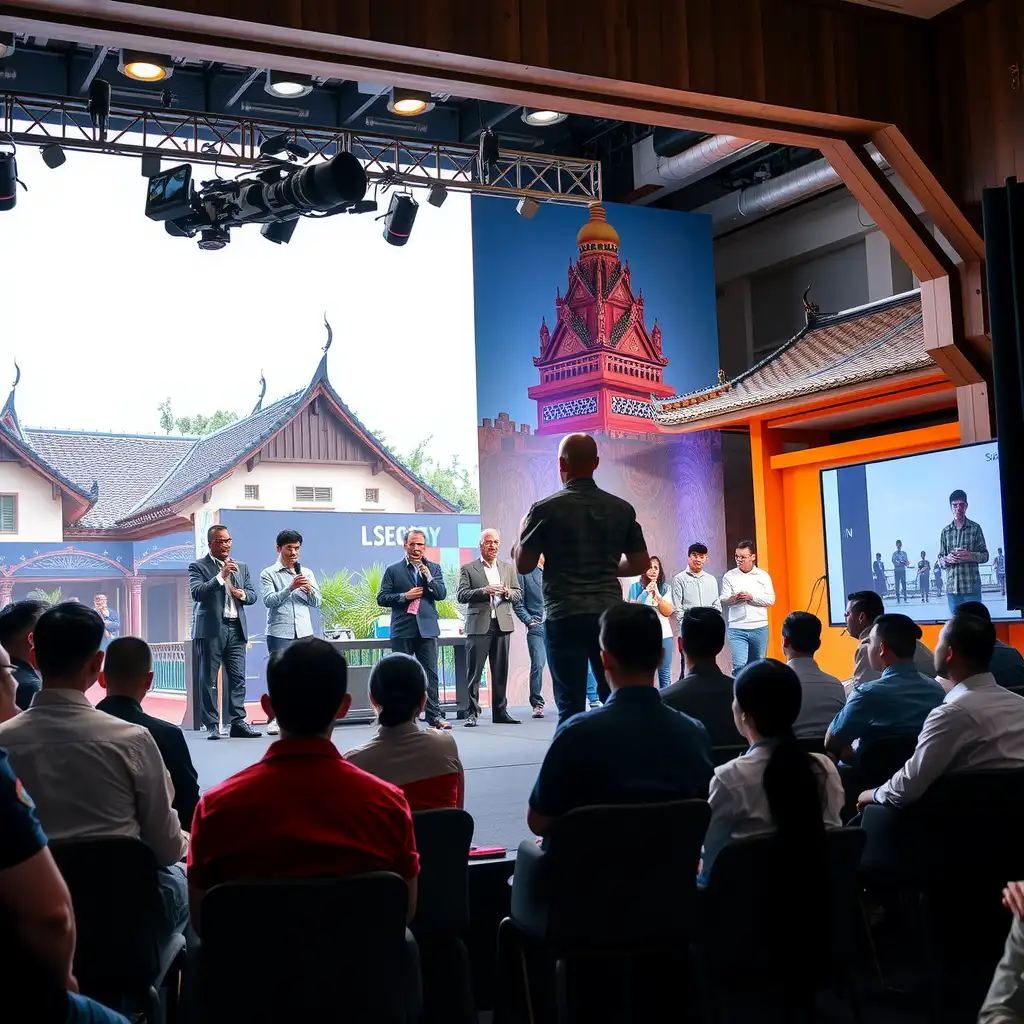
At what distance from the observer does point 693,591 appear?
9250 millimetres

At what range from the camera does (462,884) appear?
2.47 meters

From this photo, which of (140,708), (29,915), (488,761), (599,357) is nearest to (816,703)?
(140,708)

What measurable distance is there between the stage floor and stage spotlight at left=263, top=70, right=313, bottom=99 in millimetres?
4805

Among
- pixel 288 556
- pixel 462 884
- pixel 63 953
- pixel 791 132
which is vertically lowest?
pixel 462 884

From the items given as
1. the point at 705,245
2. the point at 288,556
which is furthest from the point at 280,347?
the point at 288,556

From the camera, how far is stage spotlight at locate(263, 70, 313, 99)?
877cm

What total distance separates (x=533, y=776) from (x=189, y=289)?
58.1 ft

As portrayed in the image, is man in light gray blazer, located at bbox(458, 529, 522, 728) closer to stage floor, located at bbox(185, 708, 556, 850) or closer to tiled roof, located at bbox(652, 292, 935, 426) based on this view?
stage floor, located at bbox(185, 708, 556, 850)

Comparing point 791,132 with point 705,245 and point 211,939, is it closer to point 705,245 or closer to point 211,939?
point 211,939

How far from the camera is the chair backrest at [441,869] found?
2.39 meters

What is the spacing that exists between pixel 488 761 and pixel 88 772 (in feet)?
12.2

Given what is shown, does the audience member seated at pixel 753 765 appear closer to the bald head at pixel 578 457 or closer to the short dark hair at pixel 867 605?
the bald head at pixel 578 457

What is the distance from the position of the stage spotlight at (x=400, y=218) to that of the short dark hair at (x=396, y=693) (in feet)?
24.3

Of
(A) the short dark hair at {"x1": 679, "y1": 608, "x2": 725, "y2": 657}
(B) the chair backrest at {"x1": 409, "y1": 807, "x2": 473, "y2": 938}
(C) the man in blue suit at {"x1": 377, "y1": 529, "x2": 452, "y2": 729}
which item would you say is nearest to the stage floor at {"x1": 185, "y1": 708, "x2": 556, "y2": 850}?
(C) the man in blue suit at {"x1": 377, "y1": 529, "x2": 452, "y2": 729}
